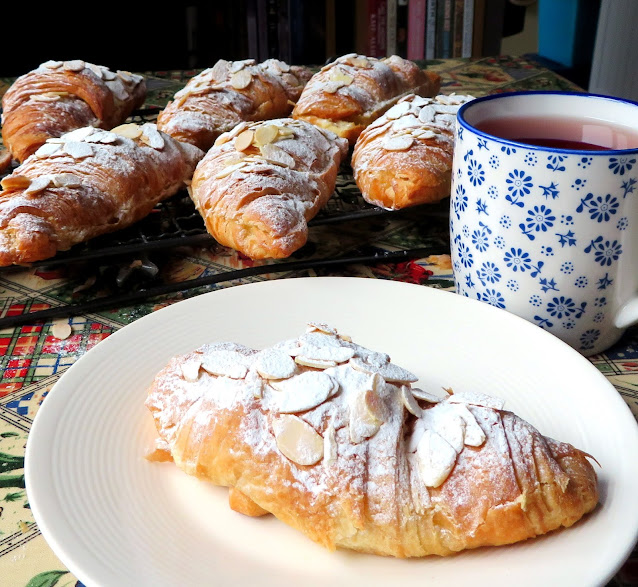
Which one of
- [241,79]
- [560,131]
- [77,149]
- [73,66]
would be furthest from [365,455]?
[73,66]

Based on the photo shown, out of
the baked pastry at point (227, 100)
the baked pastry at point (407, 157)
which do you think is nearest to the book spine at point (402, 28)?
the baked pastry at point (227, 100)

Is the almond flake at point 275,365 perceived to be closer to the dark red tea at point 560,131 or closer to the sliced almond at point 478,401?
the sliced almond at point 478,401

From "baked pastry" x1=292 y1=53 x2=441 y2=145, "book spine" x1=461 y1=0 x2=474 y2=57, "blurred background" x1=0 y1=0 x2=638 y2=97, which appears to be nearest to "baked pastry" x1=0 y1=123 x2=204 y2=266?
"baked pastry" x1=292 y1=53 x2=441 y2=145

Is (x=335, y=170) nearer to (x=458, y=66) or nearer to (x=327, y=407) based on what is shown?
(x=327, y=407)

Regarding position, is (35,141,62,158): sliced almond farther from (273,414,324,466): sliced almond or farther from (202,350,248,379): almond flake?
(273,414,324,466): sliced almond

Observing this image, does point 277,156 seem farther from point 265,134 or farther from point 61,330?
point 61,330
